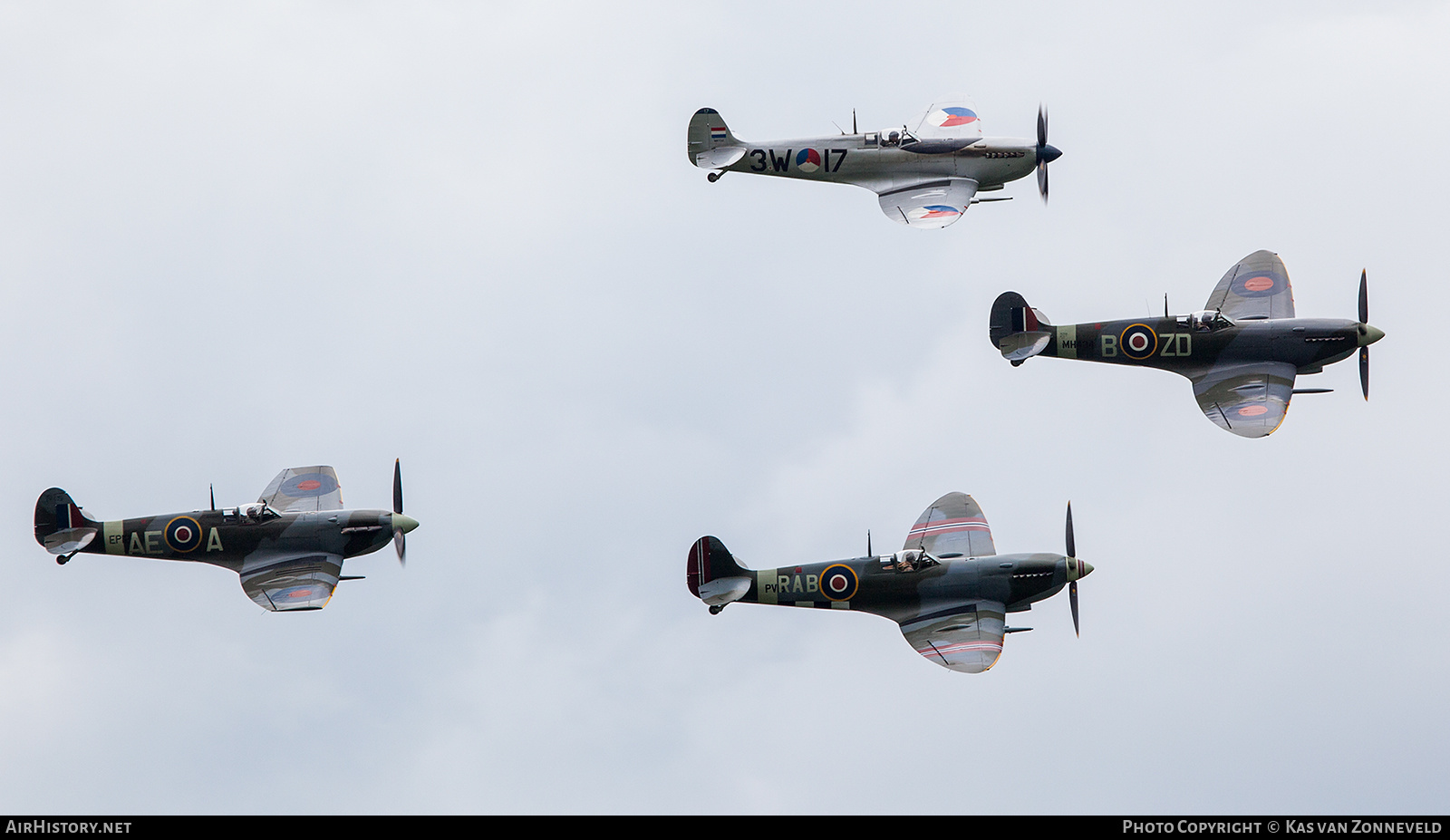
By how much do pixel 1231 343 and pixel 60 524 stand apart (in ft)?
89.7

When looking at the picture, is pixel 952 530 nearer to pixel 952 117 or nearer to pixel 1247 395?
pixel 1247 395

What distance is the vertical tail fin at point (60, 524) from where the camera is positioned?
152 feet

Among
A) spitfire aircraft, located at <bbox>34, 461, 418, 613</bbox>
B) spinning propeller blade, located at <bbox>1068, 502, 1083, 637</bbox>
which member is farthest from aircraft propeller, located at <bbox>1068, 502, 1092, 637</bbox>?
spitfire aircraft, located at <bbox>34, 461, 418, 613</bbox>

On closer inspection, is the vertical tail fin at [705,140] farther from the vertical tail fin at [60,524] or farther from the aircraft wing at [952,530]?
the vertical tail fin at [60,524]

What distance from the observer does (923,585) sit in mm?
44469

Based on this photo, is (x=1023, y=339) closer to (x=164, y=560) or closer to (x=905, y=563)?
(x=905, y=563)

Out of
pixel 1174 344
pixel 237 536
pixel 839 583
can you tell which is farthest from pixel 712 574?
pixel 1174 344

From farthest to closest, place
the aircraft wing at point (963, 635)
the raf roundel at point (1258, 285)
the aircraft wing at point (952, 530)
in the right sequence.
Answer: the raf roundel at point (1258, 285)
the aircraft wing at point (952, 530)
the aircraft wing at point (963, 635)

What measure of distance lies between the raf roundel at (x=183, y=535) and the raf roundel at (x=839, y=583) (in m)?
14.2

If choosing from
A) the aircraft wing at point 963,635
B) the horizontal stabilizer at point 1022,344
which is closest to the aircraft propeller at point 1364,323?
the horizontal stabilizer at point 1022,344

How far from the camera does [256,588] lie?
149ft

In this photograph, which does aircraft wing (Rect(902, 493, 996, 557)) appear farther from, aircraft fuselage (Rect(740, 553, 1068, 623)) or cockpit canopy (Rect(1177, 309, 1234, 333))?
cockpit canopy (Rect(1177, 309, 1234, 333))
